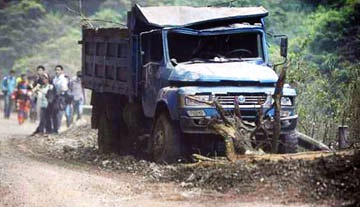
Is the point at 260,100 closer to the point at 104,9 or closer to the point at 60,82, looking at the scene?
the point at 60,82

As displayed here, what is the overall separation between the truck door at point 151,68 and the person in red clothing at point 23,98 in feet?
42.0

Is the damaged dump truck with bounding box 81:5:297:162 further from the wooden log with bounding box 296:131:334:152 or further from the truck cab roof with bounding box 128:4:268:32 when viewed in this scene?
the wooden log with bounding box 296:131:334:152

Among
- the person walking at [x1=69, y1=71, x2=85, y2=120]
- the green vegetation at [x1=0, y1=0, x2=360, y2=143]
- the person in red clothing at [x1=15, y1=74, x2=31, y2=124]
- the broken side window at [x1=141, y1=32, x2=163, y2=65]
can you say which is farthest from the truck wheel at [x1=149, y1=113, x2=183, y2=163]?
the person in red clothing at [x1=15, y1=74, x2=31, y2=124]

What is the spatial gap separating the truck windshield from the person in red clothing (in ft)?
43.9

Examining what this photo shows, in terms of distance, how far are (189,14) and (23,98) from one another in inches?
552

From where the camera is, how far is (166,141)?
43.8 feet

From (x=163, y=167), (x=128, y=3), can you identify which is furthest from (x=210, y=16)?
(x=128, y=3)

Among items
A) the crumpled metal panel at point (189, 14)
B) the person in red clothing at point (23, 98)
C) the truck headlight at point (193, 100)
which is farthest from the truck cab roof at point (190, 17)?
the person in red clothing at point (23, 98)

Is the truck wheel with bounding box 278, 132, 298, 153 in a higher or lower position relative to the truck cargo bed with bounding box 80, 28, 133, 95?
lower

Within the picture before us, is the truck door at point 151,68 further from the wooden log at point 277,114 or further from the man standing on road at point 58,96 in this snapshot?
the man standing on road at point 58,96

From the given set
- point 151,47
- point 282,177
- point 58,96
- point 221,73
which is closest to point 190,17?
point 151,47

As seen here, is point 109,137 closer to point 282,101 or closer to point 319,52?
point 282,101

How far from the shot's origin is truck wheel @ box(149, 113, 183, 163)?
43.5 feet

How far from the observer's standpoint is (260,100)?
1327 centimetres
